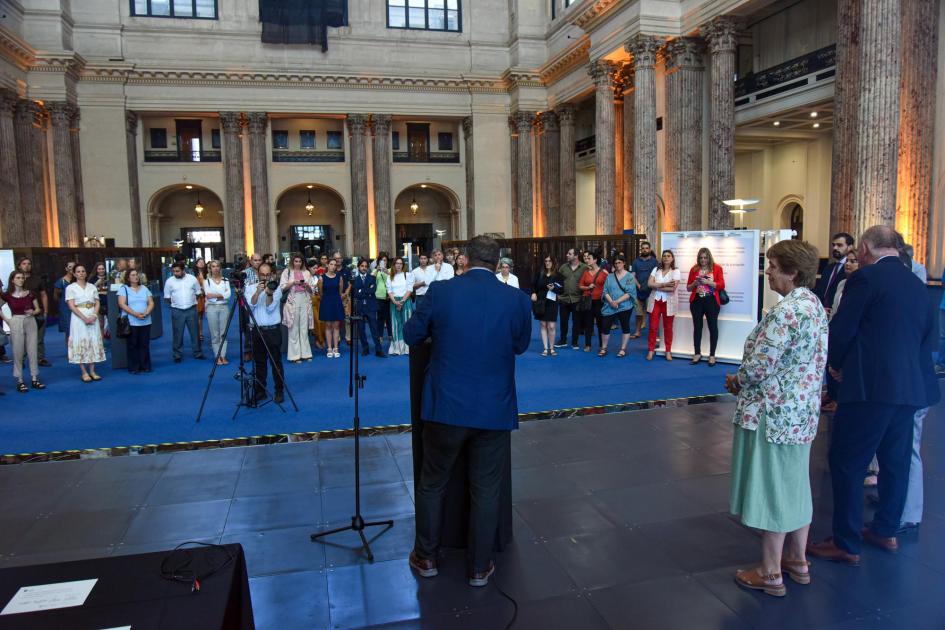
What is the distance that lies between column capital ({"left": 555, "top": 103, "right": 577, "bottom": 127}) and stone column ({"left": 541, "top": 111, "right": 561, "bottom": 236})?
2.65 feet

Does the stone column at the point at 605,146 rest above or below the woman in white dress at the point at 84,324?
above

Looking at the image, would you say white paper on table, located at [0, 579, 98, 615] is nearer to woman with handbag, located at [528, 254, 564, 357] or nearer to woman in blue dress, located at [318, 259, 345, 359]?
woman with handbag, located at [528, 254, 564, 357]

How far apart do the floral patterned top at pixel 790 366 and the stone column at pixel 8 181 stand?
26394 millimetres

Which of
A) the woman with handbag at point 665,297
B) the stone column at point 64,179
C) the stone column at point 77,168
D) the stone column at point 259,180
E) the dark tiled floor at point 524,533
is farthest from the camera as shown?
the stone column at point 259,180

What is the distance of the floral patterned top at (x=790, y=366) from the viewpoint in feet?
10.7

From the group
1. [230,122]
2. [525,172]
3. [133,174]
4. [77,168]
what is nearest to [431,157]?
[525,172]

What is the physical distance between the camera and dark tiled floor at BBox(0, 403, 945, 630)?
3389 millimetres

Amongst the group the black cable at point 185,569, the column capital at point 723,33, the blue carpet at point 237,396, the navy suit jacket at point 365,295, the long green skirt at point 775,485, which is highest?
the column capital at point 723,33

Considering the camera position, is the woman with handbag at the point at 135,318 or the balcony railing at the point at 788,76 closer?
the woman with handbag at the point at 135,318

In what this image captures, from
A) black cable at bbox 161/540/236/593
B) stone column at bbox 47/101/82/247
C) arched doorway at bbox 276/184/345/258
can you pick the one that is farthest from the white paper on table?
arched doorway at bbox 276/184/345/258

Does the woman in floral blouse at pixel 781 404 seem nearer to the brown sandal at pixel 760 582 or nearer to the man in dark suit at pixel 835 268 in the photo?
the brown sandal at pixel 760 582

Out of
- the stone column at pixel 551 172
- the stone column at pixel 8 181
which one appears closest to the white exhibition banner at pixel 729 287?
the stone column at pixel 551 172

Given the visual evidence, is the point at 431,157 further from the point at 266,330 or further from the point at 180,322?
the point at 266,330

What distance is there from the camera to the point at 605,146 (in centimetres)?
2206
